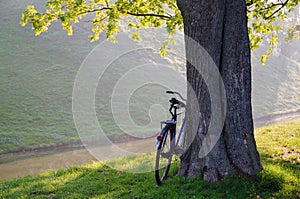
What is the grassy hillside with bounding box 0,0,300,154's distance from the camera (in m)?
21.3

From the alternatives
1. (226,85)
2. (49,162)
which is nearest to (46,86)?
(49,162)

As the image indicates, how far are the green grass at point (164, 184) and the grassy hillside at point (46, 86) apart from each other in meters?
11.4

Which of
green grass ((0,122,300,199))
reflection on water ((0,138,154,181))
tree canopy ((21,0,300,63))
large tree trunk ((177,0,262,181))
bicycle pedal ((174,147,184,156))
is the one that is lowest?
reflection on water ((0,138,154,181))

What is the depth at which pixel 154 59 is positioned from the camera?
42.8 meters

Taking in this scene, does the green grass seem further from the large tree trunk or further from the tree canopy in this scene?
the tree canopy

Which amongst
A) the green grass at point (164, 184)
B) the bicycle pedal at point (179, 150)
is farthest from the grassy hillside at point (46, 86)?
the bicycle pedal at point (179, 150)

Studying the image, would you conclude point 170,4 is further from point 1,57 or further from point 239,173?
point 1,57

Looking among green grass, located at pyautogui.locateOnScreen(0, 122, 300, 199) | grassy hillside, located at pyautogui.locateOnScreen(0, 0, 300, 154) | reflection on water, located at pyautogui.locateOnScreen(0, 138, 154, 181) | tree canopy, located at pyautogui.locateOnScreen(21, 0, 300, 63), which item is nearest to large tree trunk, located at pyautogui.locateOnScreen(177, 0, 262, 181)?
green grass, located at pyautogui.locateOnScreen(0, 122, 300, 199)

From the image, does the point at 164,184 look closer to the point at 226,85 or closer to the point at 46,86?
the point at 226,85

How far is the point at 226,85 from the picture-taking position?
591 centimetres

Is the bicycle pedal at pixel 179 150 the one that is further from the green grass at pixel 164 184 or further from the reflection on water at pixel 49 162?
the reflection on water at pixel 49 162

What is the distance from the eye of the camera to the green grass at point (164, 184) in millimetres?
5387

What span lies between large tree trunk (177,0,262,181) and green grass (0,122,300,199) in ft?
0.97

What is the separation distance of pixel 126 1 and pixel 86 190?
18.1ft
